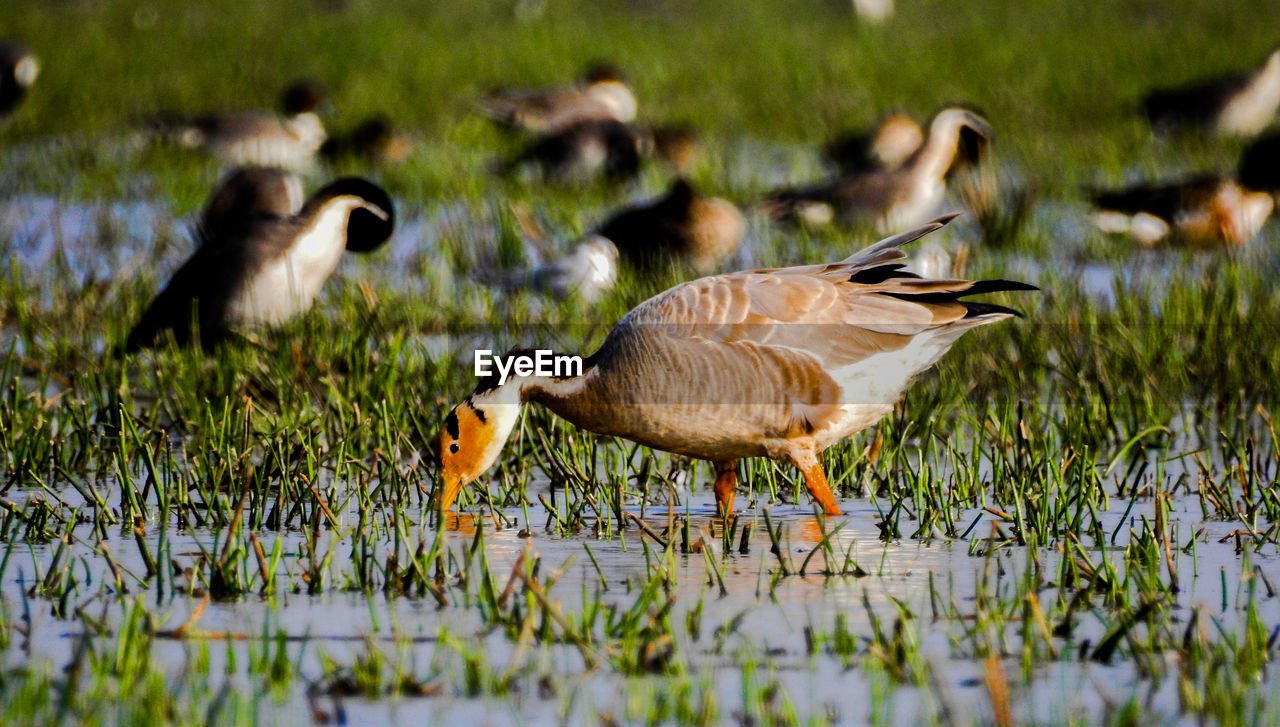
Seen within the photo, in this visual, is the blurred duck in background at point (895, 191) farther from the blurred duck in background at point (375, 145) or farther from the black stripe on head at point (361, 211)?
the blurred duck in background at point (375, 145)

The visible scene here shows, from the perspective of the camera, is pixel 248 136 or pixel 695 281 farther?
pixel 248 136

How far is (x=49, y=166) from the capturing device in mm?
14898

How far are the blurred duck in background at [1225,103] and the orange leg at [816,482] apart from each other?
1292 cm

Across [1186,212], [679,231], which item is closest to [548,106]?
[679,231]

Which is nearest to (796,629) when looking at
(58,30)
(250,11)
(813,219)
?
(813,219)

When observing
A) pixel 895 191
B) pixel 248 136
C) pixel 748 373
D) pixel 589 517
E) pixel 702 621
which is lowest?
pixel 702 621

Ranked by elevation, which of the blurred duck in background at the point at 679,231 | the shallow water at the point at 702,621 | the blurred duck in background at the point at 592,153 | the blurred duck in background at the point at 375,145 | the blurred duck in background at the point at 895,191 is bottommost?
the shallow water at the point at 702,621

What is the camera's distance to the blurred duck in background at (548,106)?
1736 cm

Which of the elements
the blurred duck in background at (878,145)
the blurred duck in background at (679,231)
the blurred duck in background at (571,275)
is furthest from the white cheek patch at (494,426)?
the blurred duck in background at (878,145)

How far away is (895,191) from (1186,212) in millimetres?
1967

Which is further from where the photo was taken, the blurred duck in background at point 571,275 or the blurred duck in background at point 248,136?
the blurred duck in background at point 248,136

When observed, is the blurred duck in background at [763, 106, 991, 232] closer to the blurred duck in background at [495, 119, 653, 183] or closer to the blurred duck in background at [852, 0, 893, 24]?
the blurred duck in background at [495, 119, 653, 183]

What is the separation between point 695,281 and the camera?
18.4 ft

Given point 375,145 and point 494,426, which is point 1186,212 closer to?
point 375,145
